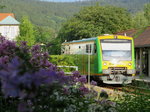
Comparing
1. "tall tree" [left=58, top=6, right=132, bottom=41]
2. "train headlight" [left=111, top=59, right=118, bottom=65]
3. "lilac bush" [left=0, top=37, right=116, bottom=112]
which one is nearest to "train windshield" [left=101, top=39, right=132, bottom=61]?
"train headlight" [left=111, top=59, right=118, bottom=65]

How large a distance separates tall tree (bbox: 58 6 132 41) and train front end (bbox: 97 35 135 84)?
105 feet

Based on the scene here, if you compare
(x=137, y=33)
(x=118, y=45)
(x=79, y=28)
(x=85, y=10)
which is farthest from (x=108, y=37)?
(x=85, y=10)

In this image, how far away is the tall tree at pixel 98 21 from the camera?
174 ft

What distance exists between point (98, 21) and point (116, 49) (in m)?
37.4

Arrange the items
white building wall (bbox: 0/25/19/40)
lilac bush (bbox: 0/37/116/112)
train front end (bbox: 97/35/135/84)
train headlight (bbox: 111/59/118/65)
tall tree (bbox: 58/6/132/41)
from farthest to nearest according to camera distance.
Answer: tall tree (bbox: 58/6/132/41), train headlight (bbox: 111/59/118/65), train front end (bbox: 97/35/135/84), white building wall (bbox: 0/25/19/40), lilac bush (bbox: 0/37/116/112)

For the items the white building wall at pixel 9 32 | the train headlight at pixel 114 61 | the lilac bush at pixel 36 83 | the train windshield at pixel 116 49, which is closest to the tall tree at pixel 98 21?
the white building wall at pixel 9 32

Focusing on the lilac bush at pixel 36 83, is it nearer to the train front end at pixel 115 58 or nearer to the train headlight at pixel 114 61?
the train front end at pixel 115 58

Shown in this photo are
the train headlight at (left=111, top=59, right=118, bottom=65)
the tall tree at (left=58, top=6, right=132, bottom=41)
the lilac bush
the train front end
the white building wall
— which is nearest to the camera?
the lilac bush

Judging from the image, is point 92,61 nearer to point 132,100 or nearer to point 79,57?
point 79,57

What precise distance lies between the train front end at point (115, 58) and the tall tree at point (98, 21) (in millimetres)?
32117

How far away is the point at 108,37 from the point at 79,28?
113 ft

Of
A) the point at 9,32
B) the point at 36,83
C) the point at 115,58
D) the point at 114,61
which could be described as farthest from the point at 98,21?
the point at 36,83

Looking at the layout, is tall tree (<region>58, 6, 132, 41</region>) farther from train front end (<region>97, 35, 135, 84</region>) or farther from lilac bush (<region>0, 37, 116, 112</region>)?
lilac bush (<region>0, 37, 116, 112</region>)

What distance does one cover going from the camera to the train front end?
18938mm
